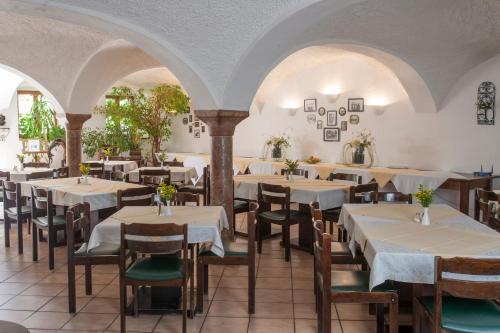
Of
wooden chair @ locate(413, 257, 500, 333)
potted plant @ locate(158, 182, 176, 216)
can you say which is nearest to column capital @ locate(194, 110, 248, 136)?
potted plant @ locate(158, 182, 176, 216)

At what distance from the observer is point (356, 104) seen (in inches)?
383

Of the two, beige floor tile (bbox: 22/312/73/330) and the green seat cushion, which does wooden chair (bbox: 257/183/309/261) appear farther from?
the green seat cushion

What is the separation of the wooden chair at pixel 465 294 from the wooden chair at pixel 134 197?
3.46 meters

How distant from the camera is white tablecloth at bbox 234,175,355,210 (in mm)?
5973

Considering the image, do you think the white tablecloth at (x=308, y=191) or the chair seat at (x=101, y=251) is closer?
the chair seat at (x=101, y=251)

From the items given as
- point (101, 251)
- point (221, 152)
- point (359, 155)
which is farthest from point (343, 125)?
point (101, 251)

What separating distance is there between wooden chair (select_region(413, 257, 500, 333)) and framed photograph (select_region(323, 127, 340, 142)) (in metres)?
7.31

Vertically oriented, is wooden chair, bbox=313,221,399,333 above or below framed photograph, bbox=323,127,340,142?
below

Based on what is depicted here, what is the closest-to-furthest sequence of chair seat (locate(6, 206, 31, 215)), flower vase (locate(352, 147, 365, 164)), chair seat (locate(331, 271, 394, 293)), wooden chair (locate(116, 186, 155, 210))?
A: chair seat (locate(331, 271, 394, 293)), wooden chair (locate(116, 186, 155, 210)), chair seat (locate(6, 206, 31, 215)), flower vase (locate(352, 147, 365, 164))

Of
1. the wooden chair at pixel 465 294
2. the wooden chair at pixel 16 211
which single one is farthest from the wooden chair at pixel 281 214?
the wooden chair at pixel 16 211

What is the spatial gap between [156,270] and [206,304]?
879 mm

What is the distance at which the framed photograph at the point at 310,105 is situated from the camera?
414 inches

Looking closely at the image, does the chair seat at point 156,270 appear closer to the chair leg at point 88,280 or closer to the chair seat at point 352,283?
the chair leg at point 88,280

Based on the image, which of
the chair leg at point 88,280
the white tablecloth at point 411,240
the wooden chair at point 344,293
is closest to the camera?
the white tablecloth at point 411,240
